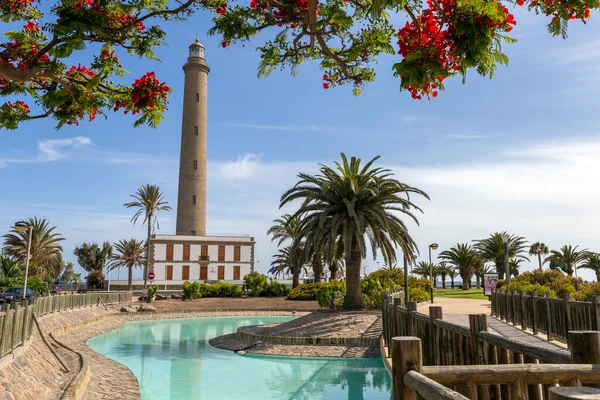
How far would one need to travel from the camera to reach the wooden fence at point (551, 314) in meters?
11.1

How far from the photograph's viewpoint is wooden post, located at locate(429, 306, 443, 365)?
7297 mm

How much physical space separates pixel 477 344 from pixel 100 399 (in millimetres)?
9581

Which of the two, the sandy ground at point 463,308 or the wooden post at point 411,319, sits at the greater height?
the wooden post at point 411,319

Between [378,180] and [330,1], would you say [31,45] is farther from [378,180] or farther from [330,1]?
[378,180]

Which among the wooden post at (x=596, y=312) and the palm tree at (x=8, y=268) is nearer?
the wooden post at (x=596, y=312)

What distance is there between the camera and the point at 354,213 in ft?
71.3

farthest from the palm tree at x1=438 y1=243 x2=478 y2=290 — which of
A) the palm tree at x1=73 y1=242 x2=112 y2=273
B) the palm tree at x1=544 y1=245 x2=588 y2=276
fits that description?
the palm tree at x1=73 y1=242 x2=112 y2=273

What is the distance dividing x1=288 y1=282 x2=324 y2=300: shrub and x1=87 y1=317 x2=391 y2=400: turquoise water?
1736 centimetres

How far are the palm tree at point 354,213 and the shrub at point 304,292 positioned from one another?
16.7 meters

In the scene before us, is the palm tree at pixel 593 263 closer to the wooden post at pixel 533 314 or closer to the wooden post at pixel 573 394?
the wooden post at pixel 533 314

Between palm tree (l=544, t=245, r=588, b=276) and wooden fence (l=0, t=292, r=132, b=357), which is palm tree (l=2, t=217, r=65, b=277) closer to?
wooden fence (l=0, t=292, r=132, b=357)

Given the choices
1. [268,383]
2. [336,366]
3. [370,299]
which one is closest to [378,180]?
[370,299]

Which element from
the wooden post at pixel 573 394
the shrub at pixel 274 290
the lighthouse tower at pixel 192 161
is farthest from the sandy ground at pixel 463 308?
the lighthouse tower at pixel 192 161

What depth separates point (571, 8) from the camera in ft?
16.2
